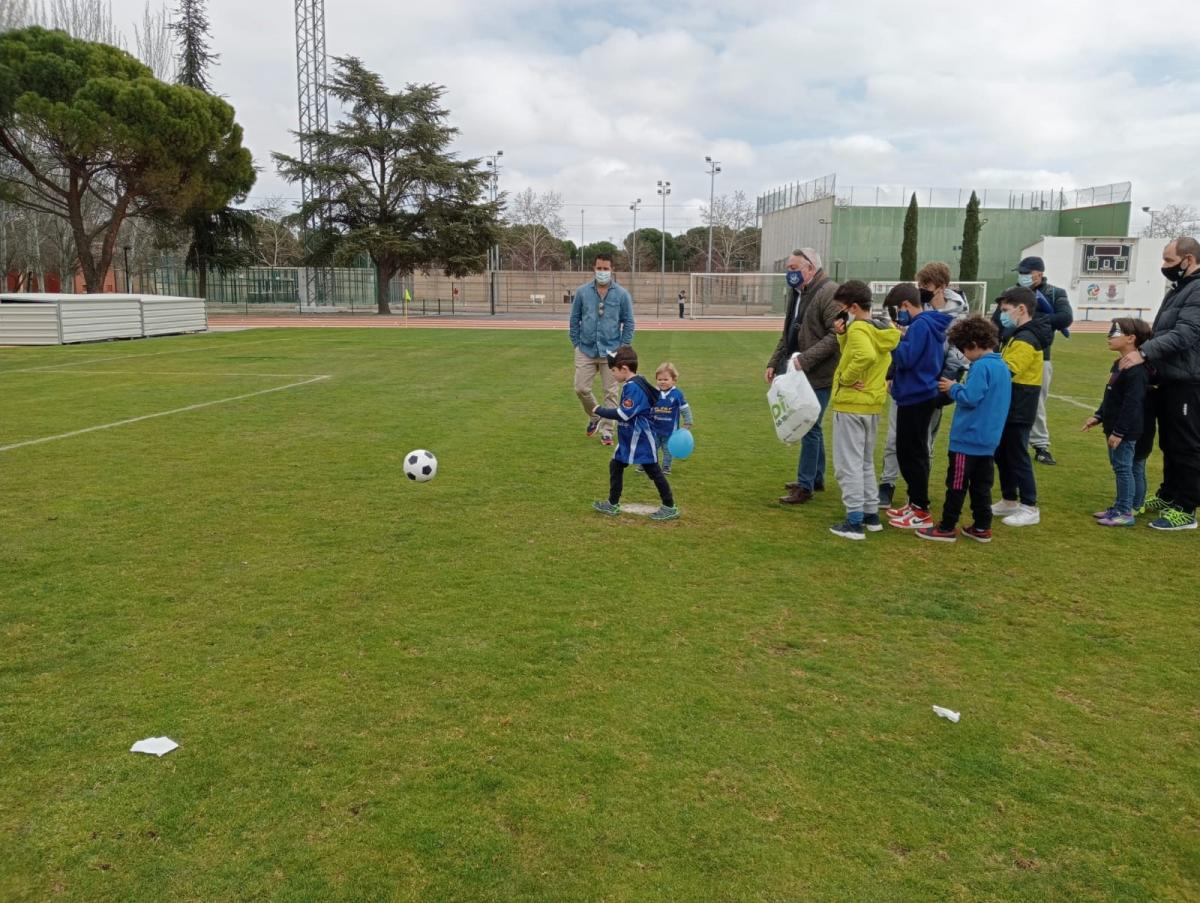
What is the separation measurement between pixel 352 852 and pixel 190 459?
6741 millimetres

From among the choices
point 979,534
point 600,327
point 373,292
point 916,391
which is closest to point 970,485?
point 979,534

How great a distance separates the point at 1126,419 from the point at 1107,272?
47.8 metres

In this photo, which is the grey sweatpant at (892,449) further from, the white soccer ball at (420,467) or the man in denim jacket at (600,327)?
the white soccer ball at (420,467)

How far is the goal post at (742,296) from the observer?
5084 centimetres

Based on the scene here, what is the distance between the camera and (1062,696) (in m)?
3.77

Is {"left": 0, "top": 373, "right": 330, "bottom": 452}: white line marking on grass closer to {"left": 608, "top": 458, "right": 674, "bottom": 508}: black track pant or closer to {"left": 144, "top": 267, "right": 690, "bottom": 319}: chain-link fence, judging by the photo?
{"left": 608, "top": 458, "right": 674, "bottom": 508}: black track pant

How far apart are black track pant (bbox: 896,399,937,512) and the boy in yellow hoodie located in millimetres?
330

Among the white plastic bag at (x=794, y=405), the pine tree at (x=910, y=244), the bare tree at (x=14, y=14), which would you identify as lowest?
the white plastic bag at (x=794, y=405)

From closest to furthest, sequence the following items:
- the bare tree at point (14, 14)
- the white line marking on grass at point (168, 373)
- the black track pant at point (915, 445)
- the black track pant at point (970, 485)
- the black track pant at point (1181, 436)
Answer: the black track pant at point (970, 485)
the black track pant at point (915, 445)
the black track pant at point (1181, 436)
the white line marking on grass at point (168, 373)
the bare tree at point (14, 14)

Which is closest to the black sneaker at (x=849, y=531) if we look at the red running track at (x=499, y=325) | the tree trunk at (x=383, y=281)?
the red running track at (x=499, y=325)

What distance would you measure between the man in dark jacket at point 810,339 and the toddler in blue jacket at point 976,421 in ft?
2.94

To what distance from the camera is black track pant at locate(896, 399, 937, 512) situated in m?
6.18

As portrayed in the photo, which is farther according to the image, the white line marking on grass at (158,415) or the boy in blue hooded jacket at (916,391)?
the white line marking on grass at (158,415)

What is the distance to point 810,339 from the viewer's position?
6.72 m
